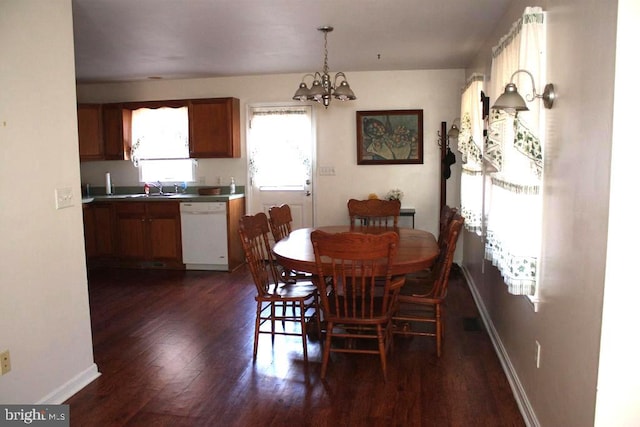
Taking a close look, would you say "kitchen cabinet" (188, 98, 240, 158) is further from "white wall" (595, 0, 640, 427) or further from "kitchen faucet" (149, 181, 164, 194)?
"white wall" (595, 0, 640, 427)

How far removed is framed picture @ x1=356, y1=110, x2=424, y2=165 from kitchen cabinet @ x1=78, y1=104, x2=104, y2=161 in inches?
126

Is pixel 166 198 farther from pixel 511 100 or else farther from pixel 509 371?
pixel 511 100

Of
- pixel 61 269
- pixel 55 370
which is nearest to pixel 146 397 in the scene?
pixel 55 370

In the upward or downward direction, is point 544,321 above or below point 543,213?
below

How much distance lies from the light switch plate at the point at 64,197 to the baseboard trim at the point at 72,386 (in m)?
0.99

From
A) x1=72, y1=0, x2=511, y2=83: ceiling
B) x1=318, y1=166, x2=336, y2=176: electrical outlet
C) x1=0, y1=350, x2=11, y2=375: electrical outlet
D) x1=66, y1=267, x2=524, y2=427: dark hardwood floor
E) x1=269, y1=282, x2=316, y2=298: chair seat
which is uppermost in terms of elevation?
x1=72, y1=0, x2=511, y2=83: ceiling

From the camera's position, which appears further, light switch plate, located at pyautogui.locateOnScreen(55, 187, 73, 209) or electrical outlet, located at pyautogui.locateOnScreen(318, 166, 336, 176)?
electrical outlet, located at pyautogui.locateOnScreen(318, 166, 336, 176)

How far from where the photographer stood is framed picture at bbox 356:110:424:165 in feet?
19.5

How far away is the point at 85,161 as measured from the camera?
6480mm

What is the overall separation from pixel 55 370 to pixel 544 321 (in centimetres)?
251

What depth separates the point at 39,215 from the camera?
2656 mm

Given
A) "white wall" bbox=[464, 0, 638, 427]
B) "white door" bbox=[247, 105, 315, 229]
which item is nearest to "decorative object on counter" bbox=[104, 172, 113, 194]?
"white door" bbox=[247, 105, 315, 229]

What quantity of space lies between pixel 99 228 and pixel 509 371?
4932 mm

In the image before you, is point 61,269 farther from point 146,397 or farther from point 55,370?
point 146,397
